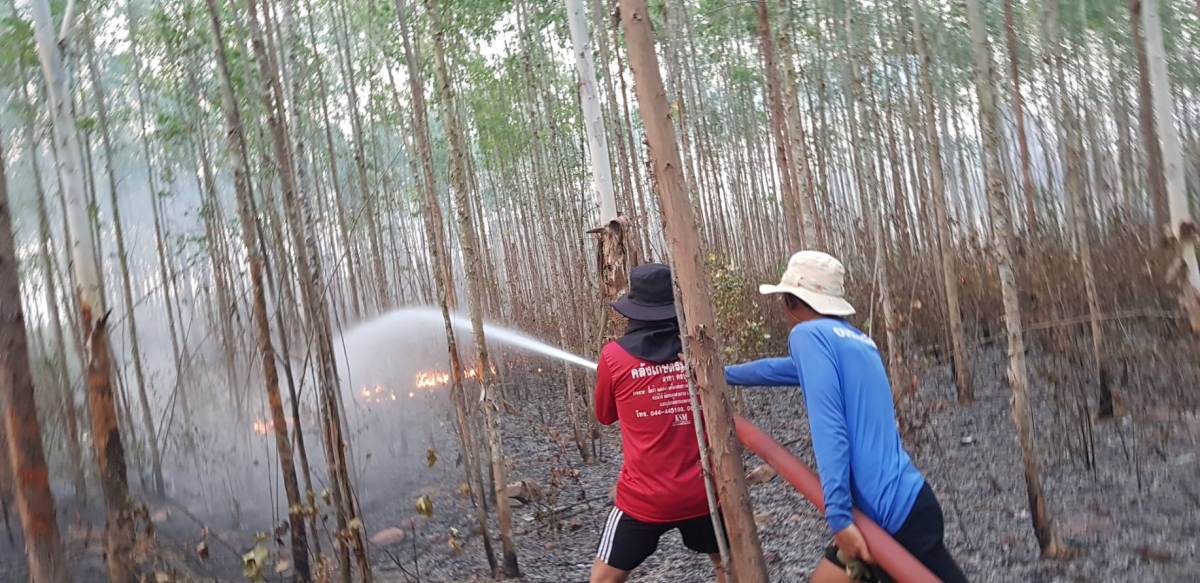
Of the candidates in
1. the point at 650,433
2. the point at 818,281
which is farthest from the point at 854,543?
the point at 650,433

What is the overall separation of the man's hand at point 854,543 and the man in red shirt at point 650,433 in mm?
629

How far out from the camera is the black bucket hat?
2.54 metres

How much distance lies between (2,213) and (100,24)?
33.3 feet

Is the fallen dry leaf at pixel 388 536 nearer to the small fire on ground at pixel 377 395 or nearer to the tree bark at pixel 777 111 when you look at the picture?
the tree bark at pixel 777 111

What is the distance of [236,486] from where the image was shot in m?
7.74

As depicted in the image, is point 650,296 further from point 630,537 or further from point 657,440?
point 630,537

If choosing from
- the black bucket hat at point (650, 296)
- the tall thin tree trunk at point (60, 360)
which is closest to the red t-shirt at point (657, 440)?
the black bucket hat at point (650, 296)

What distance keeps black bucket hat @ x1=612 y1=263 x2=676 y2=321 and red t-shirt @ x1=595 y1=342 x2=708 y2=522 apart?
0.14 meters

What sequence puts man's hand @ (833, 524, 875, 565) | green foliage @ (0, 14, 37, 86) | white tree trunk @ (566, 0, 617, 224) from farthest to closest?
green foliage @ (0, 14, 37, 86) → white tree trunk @ (566, 0, 617, 224) → man's hand @ (833, 524, 875, 565)

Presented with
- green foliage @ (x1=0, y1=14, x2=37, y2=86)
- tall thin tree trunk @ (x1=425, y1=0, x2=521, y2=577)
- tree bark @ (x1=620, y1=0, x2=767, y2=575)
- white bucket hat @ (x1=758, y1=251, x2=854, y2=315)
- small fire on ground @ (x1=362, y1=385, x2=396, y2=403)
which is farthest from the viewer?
small fire on ground @ (x1=362, y1=385, x2=396, y2=403)

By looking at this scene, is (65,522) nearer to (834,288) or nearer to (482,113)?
(834,288)

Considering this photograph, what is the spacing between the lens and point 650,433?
260 centimetres

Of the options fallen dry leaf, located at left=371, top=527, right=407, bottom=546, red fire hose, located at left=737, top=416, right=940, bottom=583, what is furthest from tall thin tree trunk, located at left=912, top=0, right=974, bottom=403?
fallen dry leaf, located at left=371, top=527, right=407, bottom=546

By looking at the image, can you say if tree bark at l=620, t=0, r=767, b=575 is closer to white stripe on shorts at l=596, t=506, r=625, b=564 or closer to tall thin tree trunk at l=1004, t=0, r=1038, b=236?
white stripe on shorts at l=596, t=506, r=625, b=564
